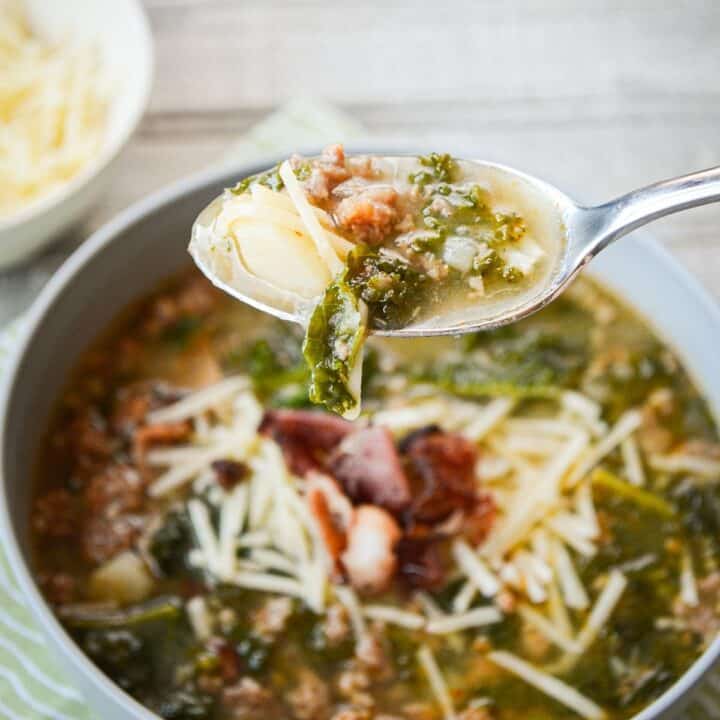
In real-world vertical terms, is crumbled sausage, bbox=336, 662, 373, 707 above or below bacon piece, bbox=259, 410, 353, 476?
below

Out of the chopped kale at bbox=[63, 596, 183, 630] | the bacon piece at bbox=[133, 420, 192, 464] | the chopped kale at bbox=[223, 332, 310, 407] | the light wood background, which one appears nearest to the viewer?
the chopped kale at bbox=[63, 596, 183, 630]

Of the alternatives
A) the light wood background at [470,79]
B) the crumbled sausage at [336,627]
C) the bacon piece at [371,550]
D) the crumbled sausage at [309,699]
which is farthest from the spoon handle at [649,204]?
the light wood background at [470,79]

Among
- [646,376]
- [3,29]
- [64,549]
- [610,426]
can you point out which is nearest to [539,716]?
[610,426]

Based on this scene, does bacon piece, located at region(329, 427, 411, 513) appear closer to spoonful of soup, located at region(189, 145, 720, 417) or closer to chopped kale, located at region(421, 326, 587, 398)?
chopped kale, located at region(421, 326, 587, 398)

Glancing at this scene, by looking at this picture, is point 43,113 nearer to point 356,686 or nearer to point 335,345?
point 335,345

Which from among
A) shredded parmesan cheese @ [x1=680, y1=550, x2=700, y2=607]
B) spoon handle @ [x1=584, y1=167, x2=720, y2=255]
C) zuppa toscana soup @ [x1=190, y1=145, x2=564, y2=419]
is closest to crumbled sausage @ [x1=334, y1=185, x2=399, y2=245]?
zuppa toscana soup @ [x1=190, y1=145, x2=564, y2=419]

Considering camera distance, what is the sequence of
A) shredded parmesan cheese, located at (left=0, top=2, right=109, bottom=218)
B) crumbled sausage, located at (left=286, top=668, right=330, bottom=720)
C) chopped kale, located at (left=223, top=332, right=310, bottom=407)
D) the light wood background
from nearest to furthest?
1. crumbled sausage, located at (left=286, top=668, right=330, bottom=720)
2. chopped kale, located at (left=223, top=332, right=310, bottom=407)
3. shredded parmesan cheese, located at (left=0, top=2, right=109, bottom=218)
4. the light wood background

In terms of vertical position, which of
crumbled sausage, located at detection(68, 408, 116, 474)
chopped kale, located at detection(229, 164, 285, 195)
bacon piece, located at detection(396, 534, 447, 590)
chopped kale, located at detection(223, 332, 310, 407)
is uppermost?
chopped kale, located at detection(229, 164, 285, 195)

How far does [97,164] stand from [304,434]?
108 centimetres

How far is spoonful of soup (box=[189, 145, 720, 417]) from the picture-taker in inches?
83.7

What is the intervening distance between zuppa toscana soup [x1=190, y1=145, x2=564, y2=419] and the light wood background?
162cm

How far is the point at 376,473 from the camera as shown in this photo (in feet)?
9.27

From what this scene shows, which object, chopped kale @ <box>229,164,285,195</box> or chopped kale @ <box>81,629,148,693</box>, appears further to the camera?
chopped kale @ <box>81,629,148,693</box>

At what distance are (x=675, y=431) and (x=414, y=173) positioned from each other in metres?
1.20
